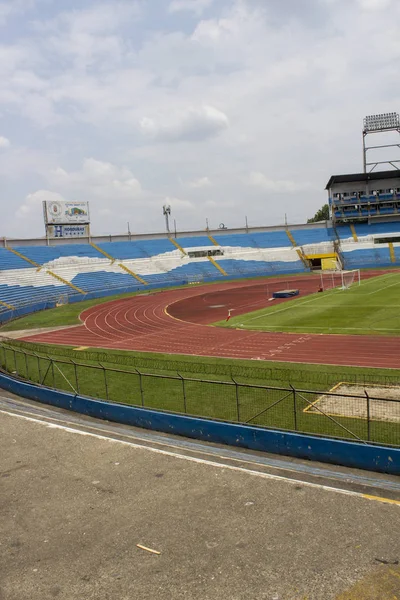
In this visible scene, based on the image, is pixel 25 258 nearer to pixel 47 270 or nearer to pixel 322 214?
→ pixel 47 270

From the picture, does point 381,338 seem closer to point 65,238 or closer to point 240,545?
point 240,545

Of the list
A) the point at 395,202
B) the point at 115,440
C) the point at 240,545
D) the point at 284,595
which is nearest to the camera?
the point at 284,595

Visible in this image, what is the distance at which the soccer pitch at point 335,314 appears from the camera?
31484mm

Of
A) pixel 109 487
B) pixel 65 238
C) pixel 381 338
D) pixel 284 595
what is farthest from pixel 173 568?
pixel 65 238

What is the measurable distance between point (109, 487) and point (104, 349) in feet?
63.6

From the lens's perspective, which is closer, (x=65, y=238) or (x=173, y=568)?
(x=173, y=568)

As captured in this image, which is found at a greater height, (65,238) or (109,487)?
(65,238)

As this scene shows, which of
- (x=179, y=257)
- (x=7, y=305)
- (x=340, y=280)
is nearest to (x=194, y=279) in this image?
(x=179, y=257)

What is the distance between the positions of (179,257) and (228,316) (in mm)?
44454

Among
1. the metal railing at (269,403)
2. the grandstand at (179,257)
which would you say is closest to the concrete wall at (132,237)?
the grandstand at (179,257)

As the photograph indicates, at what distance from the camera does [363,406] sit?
15883 millimetres

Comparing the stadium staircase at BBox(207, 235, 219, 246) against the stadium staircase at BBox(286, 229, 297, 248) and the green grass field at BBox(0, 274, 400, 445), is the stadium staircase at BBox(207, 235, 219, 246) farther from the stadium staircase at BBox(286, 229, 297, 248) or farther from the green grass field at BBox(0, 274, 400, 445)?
the green grass field at BBox(0, 274, 400, 445)

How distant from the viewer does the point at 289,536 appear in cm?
905

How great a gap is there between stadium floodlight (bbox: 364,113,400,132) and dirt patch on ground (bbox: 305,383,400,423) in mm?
88598
